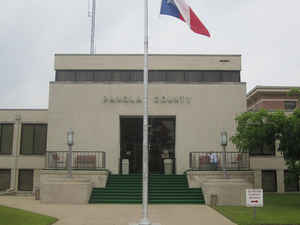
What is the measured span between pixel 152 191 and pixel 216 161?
470 centimetres

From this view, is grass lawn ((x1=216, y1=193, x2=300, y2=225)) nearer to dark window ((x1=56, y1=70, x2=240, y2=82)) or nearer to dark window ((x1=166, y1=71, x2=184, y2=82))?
dark window ((x1=56, y1=70, x2=240, y2=82))

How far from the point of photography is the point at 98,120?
25.3 metres

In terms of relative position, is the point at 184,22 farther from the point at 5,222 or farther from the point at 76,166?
the point at 76,166

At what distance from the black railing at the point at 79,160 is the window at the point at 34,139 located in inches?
160

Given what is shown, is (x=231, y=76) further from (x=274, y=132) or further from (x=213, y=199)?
(x=213, y=199)

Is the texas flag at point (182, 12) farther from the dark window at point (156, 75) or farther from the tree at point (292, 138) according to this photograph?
the dark window at point (156, 75)

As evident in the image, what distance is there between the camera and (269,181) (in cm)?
2759

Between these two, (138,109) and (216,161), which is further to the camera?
(138,109)

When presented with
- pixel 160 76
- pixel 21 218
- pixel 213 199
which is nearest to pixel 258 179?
pixel 213 199

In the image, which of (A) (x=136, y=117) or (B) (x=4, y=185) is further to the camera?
(B) (x=4, y=185)

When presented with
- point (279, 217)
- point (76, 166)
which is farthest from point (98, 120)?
point (279, 217)

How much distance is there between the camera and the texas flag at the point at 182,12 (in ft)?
40.9

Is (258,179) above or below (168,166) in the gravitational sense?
below

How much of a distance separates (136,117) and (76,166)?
17.3ft
